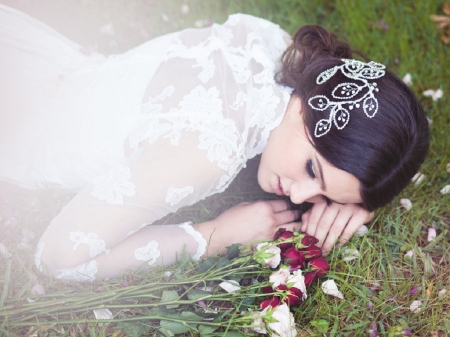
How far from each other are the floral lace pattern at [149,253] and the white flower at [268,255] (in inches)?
22.5

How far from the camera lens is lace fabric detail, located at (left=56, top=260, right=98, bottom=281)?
8.00ft

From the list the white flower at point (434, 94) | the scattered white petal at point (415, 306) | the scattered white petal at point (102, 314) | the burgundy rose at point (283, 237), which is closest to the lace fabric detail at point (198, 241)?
the burgundy rose at point (283, 237)

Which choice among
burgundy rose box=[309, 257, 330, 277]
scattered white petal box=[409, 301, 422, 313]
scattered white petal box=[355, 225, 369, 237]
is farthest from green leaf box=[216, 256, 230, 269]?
scattered white petal box=[409, 301, 422, 313]

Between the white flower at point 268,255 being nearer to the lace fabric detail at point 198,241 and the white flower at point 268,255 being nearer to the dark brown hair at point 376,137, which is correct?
the lace fabric detail at point 198,241

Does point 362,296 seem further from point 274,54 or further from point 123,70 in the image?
point 123,70

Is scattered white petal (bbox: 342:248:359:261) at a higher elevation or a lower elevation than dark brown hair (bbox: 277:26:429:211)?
lower

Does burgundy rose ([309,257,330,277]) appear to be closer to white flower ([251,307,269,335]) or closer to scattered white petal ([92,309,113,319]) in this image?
white flower ([251,307,269,335])

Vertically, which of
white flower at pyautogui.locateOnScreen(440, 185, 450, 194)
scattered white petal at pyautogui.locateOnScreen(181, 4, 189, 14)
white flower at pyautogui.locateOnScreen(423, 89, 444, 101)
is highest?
scattered white petal at pyautogui.locateOnScreen(181, 4, 189, 14)

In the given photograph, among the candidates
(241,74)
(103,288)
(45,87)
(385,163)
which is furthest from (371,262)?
(45,87)

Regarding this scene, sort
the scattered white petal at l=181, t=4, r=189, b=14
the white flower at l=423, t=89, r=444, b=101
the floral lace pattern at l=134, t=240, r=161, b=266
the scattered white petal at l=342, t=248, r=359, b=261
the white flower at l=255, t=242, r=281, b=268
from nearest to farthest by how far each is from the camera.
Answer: the white flower at l=255, t=242, r=281, b=268
the floral lace pattern at l=134, t=240, r=161, b=266
the scattered white petal at l=342, t=248, r=359, b=261
the white flower at l=423, t=89, r=444, b=101
the scattered white petal at l=181, t=4, r=189, b=14

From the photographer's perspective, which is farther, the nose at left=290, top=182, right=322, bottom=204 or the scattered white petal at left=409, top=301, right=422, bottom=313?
the scattered white petal at left=409, top=301, right=422, bottom=313

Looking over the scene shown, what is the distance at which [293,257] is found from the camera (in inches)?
92.7

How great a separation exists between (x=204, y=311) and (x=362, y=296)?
2.86ft

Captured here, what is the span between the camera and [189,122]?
7.73 feet
